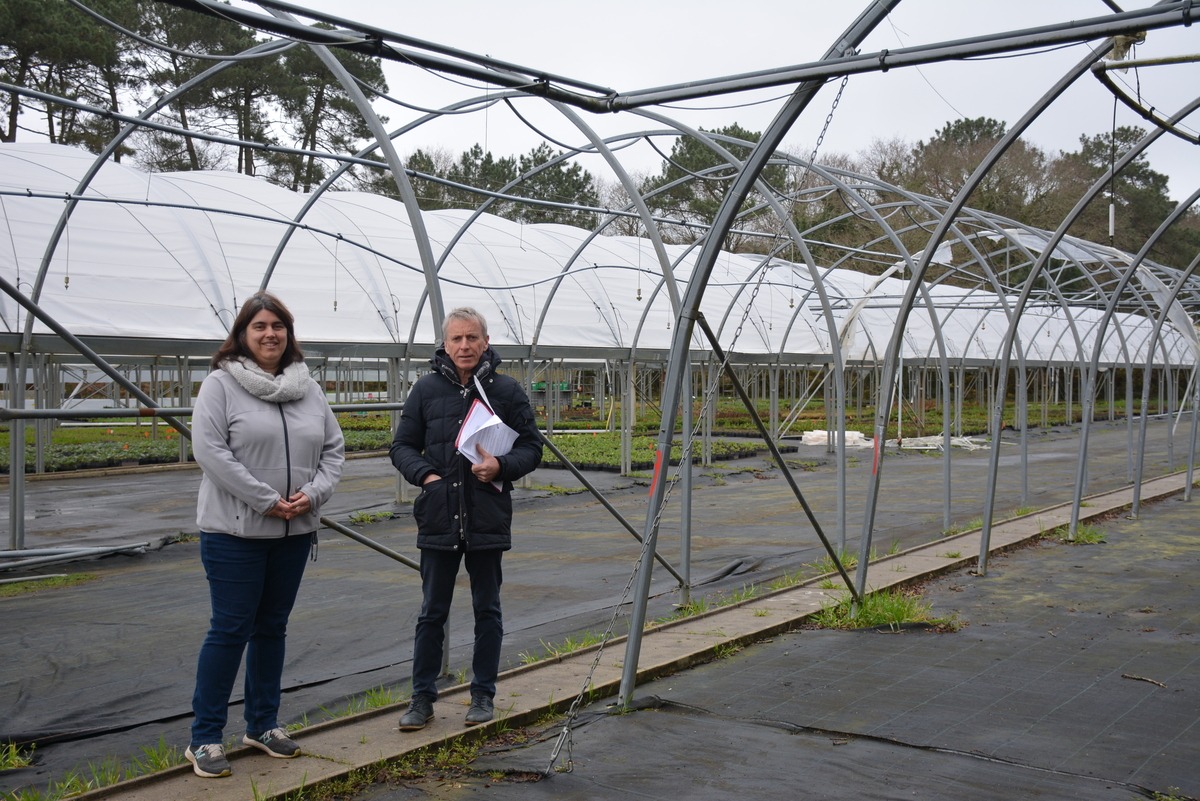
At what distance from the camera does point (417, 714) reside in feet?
15.2

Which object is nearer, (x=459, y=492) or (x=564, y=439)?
(x=459, y=492)

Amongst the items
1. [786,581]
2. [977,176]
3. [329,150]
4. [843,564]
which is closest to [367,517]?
[786,581]

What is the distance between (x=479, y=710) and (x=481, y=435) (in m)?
1.17

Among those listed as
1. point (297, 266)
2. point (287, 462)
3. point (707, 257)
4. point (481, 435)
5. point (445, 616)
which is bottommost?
point (445, 616)

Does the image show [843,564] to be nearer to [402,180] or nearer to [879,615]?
[879,615]

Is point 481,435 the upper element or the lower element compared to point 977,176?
lower

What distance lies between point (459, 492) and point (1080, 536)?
27.1ft

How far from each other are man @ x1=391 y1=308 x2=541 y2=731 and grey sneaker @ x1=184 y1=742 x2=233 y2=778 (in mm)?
795

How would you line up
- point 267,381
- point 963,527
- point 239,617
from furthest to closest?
point 963,527 → point 267,381 → point 239,617

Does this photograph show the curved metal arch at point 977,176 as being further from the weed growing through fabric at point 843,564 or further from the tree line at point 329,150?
the tree line at point 329,150

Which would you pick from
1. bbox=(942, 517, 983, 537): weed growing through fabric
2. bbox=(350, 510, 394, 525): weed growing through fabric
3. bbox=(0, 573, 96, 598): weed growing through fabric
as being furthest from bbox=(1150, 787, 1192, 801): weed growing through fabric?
bbox=(350, 510, 394, 525): weed growing through fabric

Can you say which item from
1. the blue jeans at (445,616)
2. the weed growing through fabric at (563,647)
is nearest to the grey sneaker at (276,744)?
the blue jeans at (445,616)

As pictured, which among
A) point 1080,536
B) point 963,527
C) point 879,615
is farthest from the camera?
point 963,527

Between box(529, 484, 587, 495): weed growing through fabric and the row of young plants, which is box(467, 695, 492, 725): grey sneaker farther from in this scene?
the row of young plants
